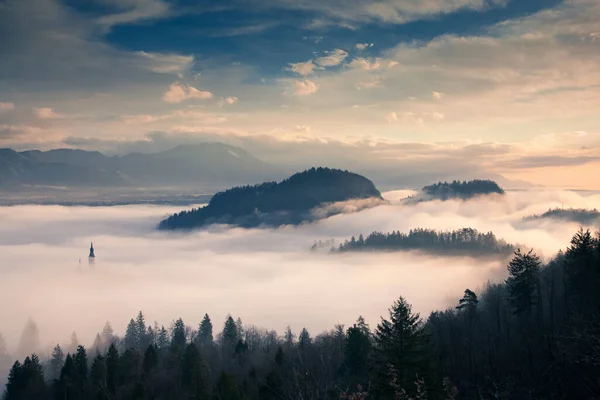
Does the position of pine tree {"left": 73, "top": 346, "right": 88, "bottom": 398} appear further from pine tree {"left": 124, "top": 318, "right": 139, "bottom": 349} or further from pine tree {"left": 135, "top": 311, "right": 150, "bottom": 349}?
pine tree {"left": 124, "top": 318, "right": 139, "bottom": 349}

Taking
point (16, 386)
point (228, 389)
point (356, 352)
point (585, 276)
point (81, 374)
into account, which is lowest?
point (16, 386)

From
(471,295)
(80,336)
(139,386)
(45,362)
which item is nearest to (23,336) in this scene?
(80,336)

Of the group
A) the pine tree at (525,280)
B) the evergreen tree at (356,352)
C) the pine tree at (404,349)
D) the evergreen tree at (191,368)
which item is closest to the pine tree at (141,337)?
the evergreen tree at (191,368)

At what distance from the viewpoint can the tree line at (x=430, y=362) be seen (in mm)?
28000

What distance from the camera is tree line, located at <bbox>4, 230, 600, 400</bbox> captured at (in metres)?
28.0

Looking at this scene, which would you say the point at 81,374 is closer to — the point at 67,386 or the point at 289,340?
the point at 67,386

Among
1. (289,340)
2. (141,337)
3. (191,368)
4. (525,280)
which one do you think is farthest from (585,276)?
(141,337)

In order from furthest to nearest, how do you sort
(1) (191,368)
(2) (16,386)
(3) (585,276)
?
(2) (16,386), (1) (191,368), (3) (585,276)

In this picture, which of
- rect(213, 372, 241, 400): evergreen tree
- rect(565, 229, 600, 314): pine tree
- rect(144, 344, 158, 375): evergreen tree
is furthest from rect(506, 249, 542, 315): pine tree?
rect(144, 344, 158, 375): evergreen tree

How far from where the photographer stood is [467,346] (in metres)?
60.3

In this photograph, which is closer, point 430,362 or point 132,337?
point 430,362

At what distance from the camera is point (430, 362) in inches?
1219

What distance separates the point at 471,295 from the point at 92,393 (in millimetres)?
57708

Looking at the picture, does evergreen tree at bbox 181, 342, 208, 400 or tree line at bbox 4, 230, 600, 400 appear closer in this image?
tree line at bbox 4, 230, 600, 400
